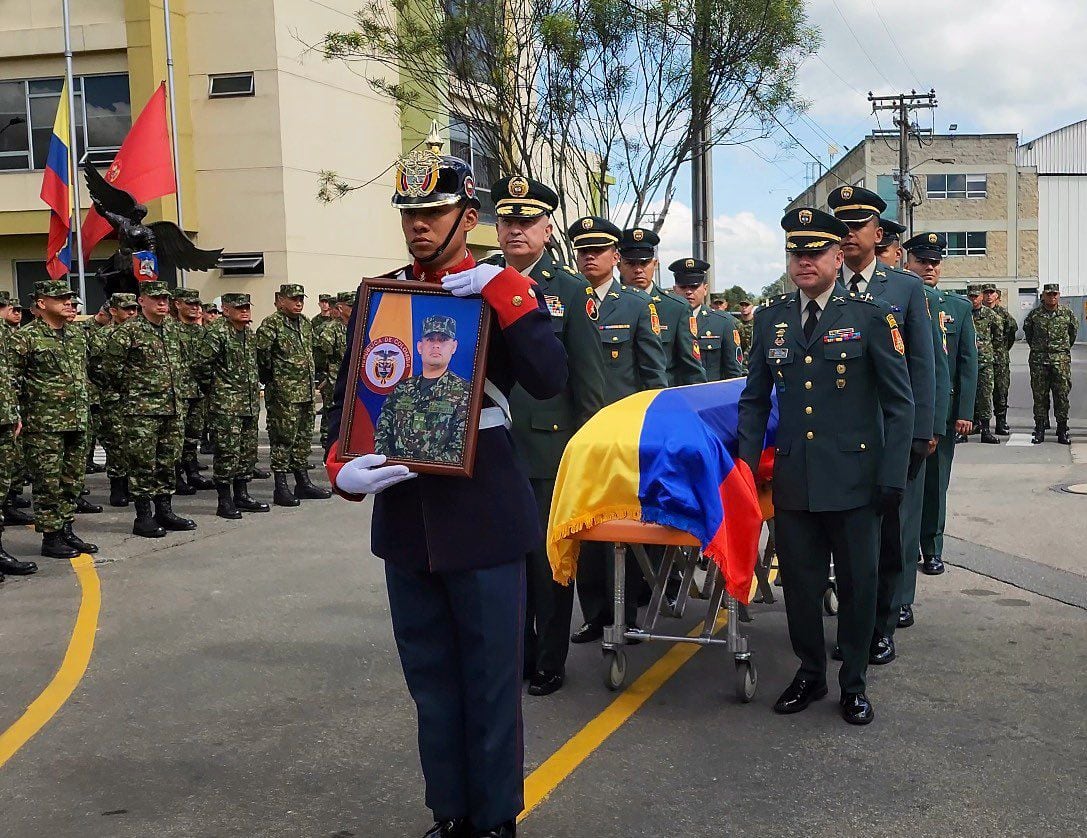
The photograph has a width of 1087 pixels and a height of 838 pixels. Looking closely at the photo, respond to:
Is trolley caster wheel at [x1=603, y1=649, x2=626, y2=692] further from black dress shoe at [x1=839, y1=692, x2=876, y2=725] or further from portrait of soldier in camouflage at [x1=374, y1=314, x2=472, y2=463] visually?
portrait of soldier in camouflage at [x1=374, y1=314, x2=472, y2=463]

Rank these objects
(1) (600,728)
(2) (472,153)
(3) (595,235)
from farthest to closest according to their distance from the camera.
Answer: (2) (472,153) → (3) (595,235) → (1) (600,728)

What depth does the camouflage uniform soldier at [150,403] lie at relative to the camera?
1051cm

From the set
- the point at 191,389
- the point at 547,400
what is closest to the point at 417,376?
the point at 547,400

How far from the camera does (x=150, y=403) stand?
10.6 meters

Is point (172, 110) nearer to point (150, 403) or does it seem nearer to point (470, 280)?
point (150, 403)

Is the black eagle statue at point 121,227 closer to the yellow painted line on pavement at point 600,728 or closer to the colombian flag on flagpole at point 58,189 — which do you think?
the colombian flag on flagpole at point 58,189

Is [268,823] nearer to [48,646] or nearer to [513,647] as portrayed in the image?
[513,647]

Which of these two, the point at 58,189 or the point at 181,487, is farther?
the point at 58,189

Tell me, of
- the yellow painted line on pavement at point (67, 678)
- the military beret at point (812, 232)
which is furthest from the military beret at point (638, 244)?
the yellow painted line on pavement at point (67, 678)

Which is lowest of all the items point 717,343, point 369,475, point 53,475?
point 53,475

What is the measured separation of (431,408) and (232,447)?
28.0 feet

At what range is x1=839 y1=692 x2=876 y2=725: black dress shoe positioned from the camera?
5090mm

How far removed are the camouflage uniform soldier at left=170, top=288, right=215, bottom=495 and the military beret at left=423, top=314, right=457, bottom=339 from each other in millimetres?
9458

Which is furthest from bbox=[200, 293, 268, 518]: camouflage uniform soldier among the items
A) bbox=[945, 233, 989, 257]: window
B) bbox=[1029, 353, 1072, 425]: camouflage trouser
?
bbox=[945, 233, 989, 257]: window
